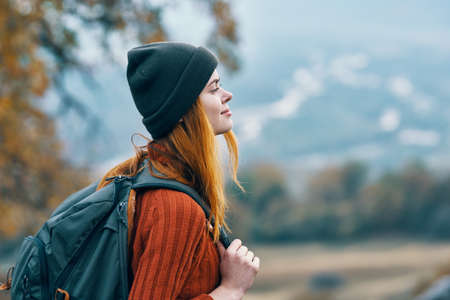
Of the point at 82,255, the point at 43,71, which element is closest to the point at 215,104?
the point at 82,255

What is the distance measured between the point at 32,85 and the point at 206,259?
560 cm

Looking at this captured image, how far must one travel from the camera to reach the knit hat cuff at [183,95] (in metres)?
1.29

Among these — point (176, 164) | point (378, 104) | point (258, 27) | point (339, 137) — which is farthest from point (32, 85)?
point (258, 27)

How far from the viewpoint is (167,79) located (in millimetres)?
1296

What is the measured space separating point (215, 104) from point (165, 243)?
44 centimetres

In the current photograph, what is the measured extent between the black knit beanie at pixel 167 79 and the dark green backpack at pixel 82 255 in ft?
0.61

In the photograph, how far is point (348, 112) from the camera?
2325 inches

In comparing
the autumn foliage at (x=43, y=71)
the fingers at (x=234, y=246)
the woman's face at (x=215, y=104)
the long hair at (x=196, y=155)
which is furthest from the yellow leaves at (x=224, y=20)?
the fingers at (x=234, y=246)

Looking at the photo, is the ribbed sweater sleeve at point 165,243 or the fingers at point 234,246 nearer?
the ribbed sweater sleeve at point 165,243

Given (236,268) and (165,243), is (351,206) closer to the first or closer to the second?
(236,268)

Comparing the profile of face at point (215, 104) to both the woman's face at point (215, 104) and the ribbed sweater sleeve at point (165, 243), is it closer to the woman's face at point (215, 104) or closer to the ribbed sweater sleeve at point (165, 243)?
the woman's face at point (215, 104)

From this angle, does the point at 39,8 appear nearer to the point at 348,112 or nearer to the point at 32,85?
the point at 32,85

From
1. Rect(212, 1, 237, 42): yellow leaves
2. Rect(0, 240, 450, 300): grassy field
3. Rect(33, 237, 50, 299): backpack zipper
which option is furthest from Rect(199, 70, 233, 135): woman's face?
Rect(0, 240, 450, 300): grassy field

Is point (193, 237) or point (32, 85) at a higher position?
point (32, 85)
